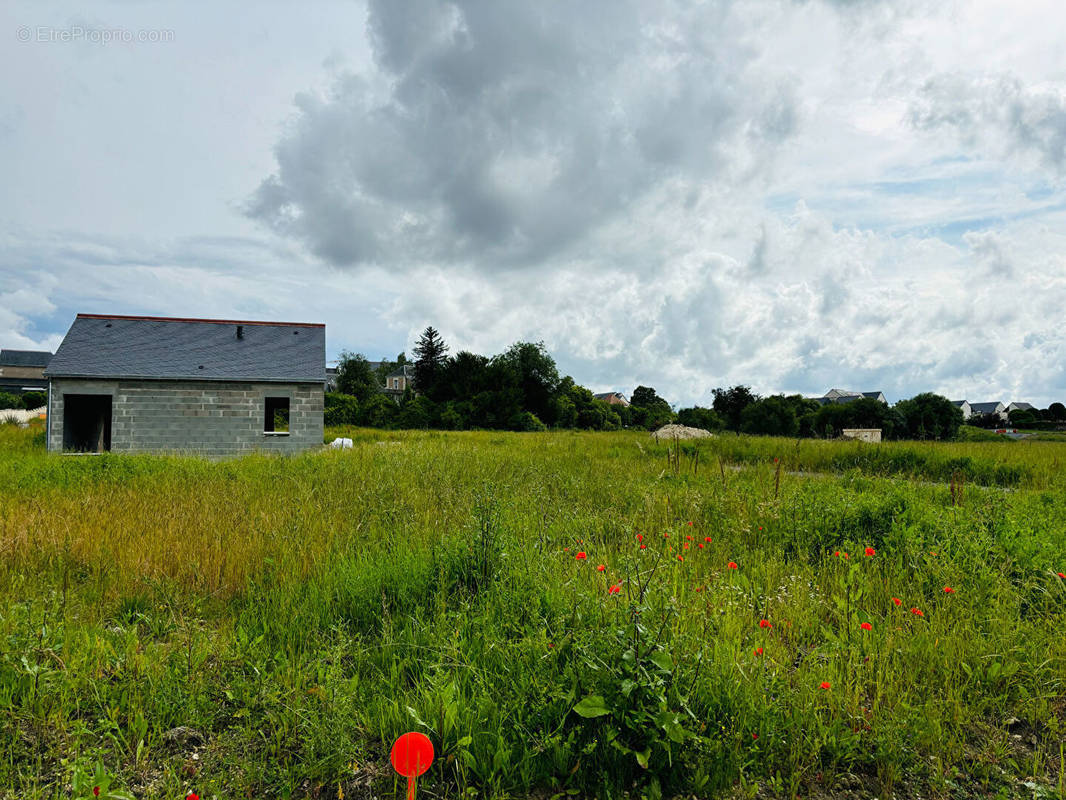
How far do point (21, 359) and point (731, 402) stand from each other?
4153 inches

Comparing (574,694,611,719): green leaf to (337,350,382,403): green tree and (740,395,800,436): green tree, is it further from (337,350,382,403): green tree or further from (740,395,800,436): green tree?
(337,350,382,403): green tree

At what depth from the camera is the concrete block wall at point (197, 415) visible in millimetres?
18359

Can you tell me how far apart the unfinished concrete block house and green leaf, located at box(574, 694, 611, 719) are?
18643 millimetres

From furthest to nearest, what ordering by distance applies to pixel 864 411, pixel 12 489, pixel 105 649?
1. pixel 864 411
2. pixel 12 489
3. pixel 105 649

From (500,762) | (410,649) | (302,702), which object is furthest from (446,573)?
(500,762)

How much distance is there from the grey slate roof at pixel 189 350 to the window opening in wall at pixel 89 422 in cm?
329

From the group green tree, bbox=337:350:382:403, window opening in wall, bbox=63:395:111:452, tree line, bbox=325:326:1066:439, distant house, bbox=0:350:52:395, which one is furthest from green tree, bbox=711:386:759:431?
distant house, bbox=0:350:52:395

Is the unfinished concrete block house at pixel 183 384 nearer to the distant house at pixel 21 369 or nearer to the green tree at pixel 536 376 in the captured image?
the green tree at pixel 536 376

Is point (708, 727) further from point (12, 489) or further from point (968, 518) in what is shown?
point (12, 489)

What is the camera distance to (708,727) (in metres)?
2.79

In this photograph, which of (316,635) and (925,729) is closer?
(925,729)

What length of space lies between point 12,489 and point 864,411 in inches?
2114

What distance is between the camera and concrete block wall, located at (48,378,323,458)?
18.4 meters

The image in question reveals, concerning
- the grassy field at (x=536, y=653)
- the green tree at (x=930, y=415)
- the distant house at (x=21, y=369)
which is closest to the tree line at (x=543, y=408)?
the green tree at (x=930, y=415)
